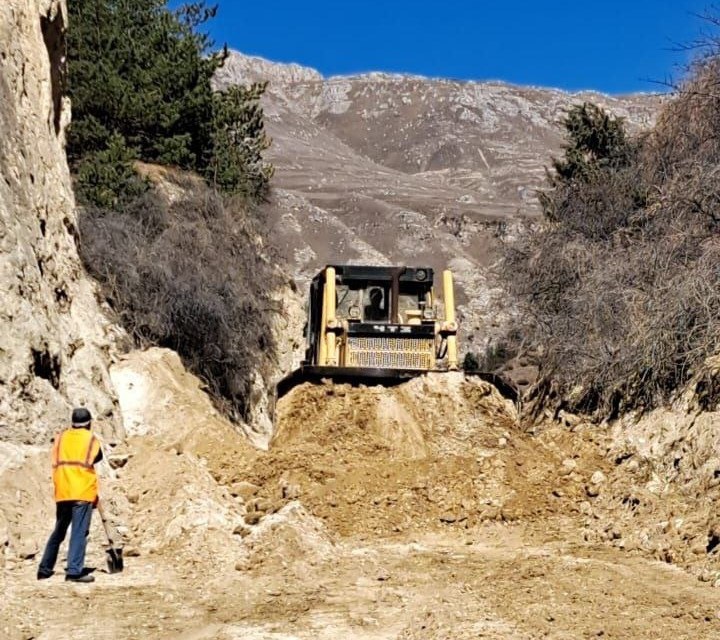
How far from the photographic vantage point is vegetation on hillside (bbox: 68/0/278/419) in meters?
18.9

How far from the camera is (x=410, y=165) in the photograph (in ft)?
478

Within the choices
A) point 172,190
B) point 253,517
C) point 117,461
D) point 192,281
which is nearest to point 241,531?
point 253,517

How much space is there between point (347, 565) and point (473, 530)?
2.00 metres

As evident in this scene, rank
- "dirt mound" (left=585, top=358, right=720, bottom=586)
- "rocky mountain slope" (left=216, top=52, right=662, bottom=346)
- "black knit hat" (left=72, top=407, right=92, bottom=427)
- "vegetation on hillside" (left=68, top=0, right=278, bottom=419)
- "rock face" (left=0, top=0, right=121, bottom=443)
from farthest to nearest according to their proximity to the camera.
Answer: "rocky mountain slope" (left=216, top=52, right=662, bottom=346) < "vegetation on hillside" (left=68, top=0, right=278, bottom=419) < "rock face" (left=0, top=0, right=121, bottom=443) < "dirt mound" (left=585, top=358, right=720, bottom=586) < "black knit hat" (left=72, top=407, right=92, bottom=427)

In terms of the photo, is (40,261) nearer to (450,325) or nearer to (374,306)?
(374,306)

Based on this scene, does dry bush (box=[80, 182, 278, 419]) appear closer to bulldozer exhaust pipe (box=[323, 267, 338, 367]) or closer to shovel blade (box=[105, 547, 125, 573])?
bulldozer exhaust pipe (box=[323, 267, 338, 367])

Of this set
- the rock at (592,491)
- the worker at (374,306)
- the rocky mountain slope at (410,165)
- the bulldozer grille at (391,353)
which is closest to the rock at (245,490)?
the rock at (592,491)

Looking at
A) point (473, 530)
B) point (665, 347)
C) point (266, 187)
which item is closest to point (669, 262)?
point (665, 347)

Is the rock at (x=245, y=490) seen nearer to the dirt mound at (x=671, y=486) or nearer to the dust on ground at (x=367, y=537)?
the dust on ground at (x=367, y=537)

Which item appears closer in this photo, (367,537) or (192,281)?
(367,537)

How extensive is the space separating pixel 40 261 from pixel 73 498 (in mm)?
5358

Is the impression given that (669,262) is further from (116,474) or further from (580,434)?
(116,474)

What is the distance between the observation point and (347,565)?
9352 millimetres

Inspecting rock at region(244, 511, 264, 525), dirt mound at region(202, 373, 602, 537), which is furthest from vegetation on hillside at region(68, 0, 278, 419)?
rock at region(244, 511, 264, 525)
